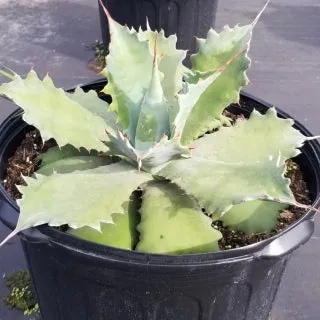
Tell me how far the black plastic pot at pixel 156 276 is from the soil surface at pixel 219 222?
0.02m

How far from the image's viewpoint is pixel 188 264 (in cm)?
74

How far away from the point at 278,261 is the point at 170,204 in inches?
8.1

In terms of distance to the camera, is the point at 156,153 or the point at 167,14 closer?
the point at 156,153

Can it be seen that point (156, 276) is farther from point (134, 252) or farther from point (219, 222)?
point (219, 222)

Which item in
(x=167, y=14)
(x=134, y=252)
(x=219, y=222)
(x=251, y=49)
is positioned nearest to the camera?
(x=134, y=252)

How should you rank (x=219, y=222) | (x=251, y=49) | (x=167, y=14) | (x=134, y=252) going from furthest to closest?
(x=251, y=49), (x=167, y=14), (x=219, y=222), (x=134, y=252)

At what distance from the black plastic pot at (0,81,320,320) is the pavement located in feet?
2.37

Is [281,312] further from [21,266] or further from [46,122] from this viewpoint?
[46,122]

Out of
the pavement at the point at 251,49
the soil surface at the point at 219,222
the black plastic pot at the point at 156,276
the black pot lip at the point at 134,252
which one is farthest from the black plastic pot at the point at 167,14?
the black pot lip at the point at 134,252

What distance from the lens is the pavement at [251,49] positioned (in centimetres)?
215

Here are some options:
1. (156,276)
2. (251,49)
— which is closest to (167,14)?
(251,49)

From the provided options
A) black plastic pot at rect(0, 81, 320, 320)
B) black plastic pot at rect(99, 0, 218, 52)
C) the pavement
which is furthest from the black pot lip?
black plastic pot at rect(99, 0, 218, 52)

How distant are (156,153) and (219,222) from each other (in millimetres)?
190

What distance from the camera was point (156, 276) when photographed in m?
0.77
